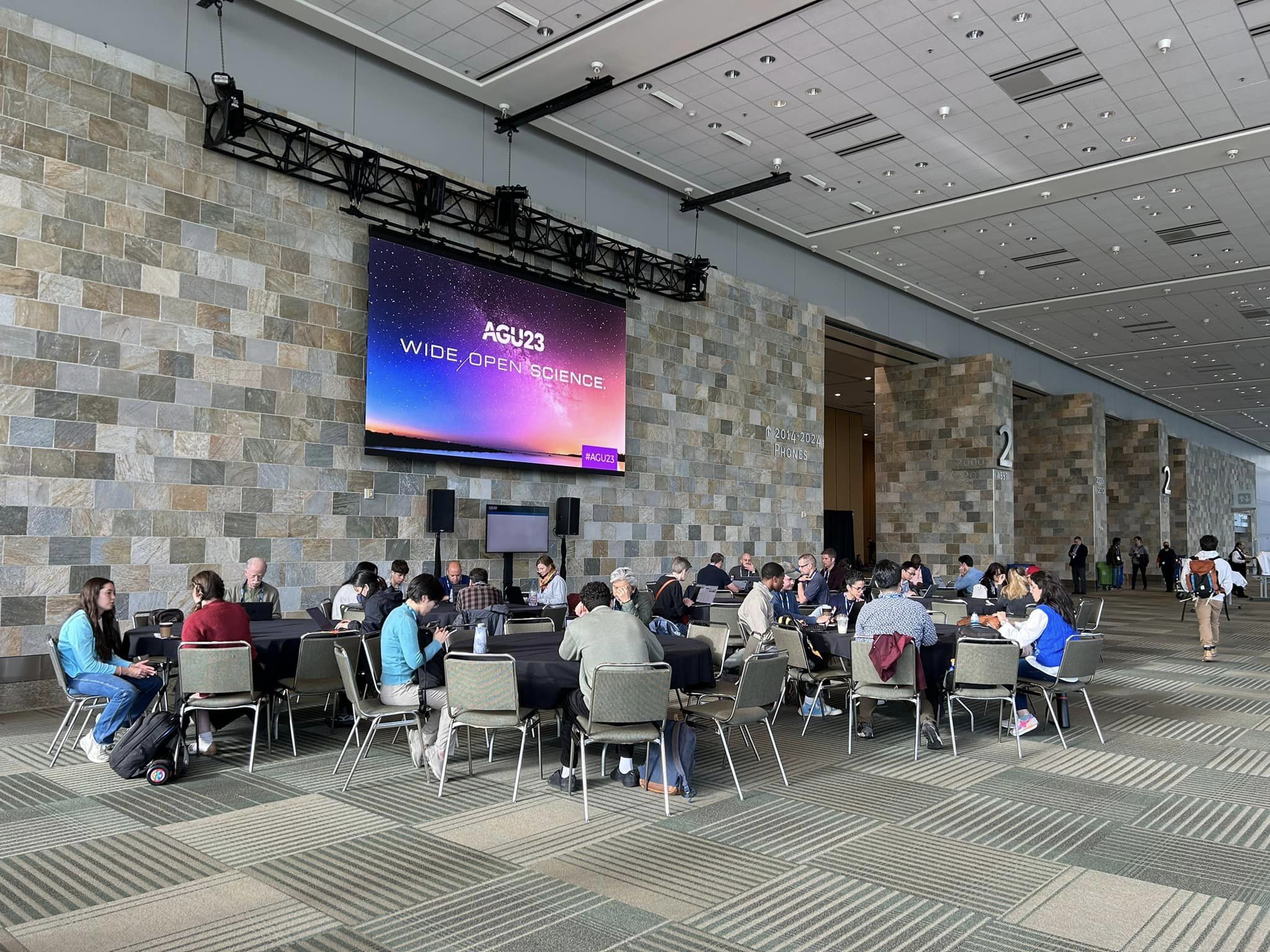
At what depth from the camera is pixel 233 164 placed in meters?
8.80

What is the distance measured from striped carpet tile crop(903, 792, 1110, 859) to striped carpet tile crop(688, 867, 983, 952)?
0.90 metres

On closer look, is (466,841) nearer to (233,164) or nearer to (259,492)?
(259,492)

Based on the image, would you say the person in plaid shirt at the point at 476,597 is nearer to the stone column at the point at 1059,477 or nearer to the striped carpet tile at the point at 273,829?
the striped carpet tile at the point at 273,829

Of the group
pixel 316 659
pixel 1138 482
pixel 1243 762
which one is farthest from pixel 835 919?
pixel 1138 482

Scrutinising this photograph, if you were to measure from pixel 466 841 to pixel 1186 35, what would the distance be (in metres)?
10.2

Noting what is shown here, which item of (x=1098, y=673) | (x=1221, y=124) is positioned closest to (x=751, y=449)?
(x=1098, y=673)

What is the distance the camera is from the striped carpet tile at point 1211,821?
14.6 ft

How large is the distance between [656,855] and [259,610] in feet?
15.7

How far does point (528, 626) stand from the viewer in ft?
22.9

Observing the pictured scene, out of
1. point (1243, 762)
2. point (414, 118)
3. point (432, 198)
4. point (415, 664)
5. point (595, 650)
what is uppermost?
point (414, 118)

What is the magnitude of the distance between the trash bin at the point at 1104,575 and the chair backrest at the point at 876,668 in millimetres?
22759

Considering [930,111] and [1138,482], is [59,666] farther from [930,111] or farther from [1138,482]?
[1138,482]

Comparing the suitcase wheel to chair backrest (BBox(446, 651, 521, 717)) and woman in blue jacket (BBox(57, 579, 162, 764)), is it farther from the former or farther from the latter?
chair backrest (BBox(446, 651, 521, 717))

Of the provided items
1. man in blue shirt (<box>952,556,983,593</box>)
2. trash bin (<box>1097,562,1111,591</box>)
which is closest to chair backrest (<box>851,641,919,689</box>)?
man in blue shirt (<box>952,556,983,593</box>)
